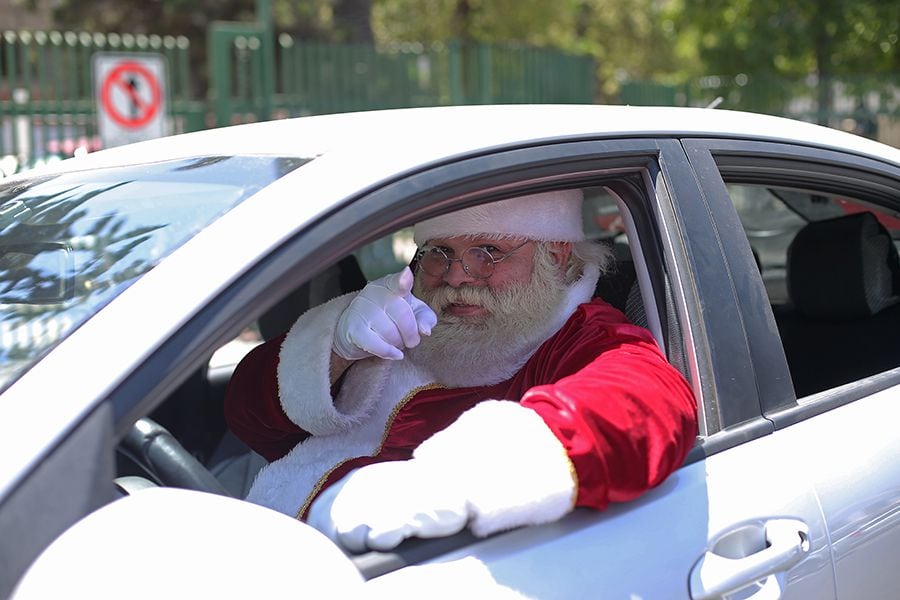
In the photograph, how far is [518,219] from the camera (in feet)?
7.62

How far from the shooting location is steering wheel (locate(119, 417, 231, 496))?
6.08 feet

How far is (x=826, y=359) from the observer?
116 inches

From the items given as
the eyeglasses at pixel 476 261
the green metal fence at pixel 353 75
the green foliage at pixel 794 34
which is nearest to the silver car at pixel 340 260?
the eyeglasses at pixel 476 261

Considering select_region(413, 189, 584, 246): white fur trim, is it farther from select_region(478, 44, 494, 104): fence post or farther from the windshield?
select_region(478, 44, 494, 104): fence post

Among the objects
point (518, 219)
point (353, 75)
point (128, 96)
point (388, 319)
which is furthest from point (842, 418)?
point (353, 75)

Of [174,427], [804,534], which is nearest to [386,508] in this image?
[804,534]

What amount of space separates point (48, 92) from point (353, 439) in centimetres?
659

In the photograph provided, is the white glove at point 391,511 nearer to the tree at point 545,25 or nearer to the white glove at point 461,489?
the white glove at point 461,489

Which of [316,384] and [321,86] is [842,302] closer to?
[316,384]

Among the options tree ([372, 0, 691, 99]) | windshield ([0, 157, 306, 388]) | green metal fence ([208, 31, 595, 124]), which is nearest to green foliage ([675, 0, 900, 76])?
tree ([372, 0, 691, 99])

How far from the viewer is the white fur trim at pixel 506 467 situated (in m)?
1.52

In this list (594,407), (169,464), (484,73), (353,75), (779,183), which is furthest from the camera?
(484,73)

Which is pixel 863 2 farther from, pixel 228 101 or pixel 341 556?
pixel 341 556

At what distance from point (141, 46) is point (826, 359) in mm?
6752
